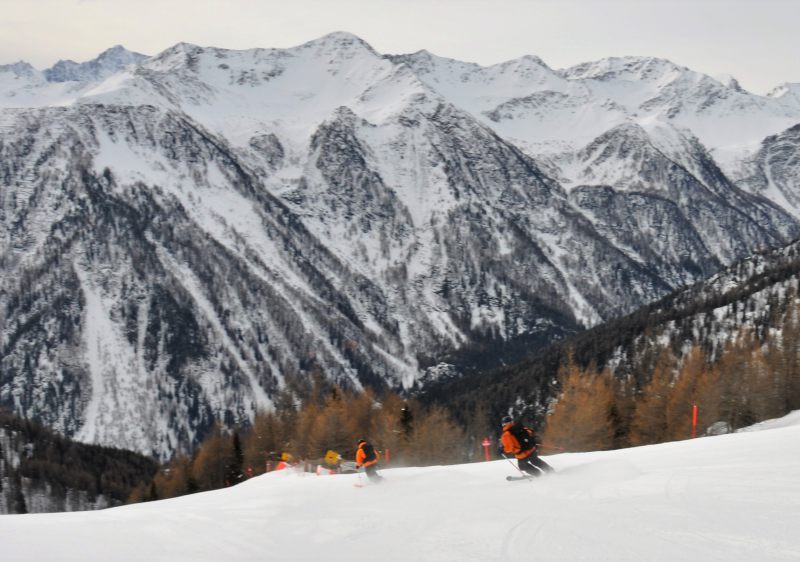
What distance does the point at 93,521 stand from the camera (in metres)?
19.5

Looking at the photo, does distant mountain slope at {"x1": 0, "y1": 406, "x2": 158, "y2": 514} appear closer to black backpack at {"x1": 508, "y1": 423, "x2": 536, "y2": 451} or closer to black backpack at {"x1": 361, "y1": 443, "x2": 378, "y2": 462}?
black backpack at {"x1": 361, "y1": 443, "x2": 378, "y2": 462}

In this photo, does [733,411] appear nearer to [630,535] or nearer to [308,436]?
[308,436]

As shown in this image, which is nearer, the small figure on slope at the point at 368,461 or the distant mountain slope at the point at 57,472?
the small figure on slope at the point at 368,461

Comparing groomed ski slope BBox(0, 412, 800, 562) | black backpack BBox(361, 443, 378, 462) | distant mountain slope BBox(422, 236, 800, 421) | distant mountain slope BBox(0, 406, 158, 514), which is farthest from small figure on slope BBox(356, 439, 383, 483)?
distant mountain slope BBox(0, 406, 158, 514)

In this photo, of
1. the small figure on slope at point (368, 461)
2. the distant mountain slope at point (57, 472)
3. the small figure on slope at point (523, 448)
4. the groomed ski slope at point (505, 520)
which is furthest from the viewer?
the distant mountain slope at point (57, 472)

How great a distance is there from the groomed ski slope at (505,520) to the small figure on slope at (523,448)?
28.6 inches

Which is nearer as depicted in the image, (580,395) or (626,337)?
(580,395)

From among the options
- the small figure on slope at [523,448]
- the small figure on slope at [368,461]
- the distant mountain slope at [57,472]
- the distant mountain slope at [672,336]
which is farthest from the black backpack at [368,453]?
the distant mountain slope at [57,472]

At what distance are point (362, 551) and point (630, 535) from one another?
5.43 metres

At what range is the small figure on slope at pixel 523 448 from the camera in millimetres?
21547

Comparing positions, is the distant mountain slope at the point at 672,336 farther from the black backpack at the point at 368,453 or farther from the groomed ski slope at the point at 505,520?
the groomed ski slope at the point at 505,520

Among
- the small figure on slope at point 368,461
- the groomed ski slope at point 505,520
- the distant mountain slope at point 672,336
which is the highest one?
the distant mountain slope at point 672,336

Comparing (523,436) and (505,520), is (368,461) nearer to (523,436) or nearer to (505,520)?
(523,436)

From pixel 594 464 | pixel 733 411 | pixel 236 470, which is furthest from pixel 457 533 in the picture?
pixel 236 470
